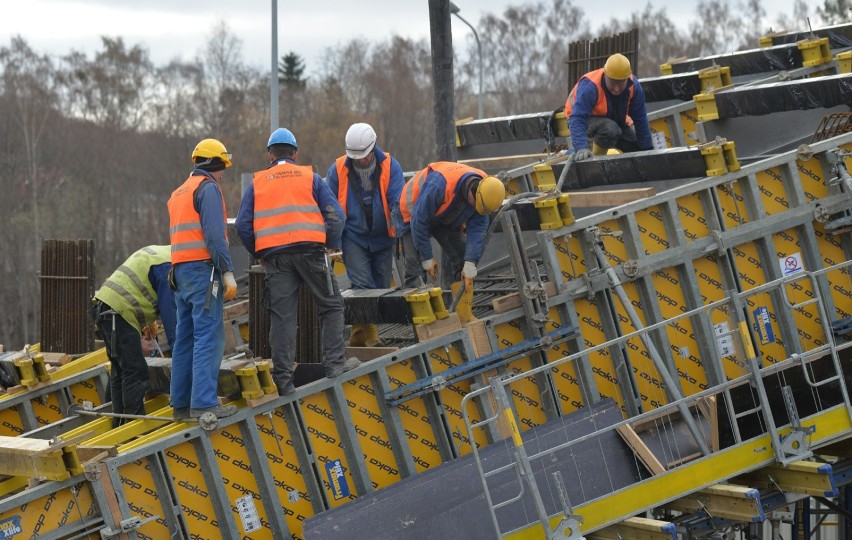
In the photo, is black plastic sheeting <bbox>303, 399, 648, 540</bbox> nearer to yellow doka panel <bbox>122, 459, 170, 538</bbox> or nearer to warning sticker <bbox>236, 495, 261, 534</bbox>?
warning sticker <bbox>236, 495, 261, 534</bbox>

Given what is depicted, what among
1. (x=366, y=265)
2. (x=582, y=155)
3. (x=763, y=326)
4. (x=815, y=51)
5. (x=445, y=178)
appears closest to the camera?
(x=763, y=326)

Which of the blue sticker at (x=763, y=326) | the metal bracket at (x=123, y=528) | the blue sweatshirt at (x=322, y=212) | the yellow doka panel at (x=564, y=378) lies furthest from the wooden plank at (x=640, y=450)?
the metal bracket at (x=123, y=528)

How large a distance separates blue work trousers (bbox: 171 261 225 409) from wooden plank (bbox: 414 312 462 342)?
1.46m

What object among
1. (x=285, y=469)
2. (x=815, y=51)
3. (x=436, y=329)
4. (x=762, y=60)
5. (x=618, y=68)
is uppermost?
(x=762, y=60)

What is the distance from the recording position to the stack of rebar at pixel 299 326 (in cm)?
941

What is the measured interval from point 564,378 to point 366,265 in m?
2.14

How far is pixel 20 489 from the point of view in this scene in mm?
9477

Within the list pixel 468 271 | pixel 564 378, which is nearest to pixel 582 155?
pixel 468 271

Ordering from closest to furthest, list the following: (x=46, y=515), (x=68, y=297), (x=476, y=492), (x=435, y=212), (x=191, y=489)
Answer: (x=46, y=515), (x=191, y=489), (x=476, y=492), (x=435, y=212), (x=68, y=297)

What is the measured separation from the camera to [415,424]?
9180 mm

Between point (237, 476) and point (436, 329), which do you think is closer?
point (237, 476)

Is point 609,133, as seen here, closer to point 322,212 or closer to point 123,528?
point 322,212

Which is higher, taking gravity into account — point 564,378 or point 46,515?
point 564,378

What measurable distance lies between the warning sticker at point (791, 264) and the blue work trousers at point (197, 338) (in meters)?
4.43
